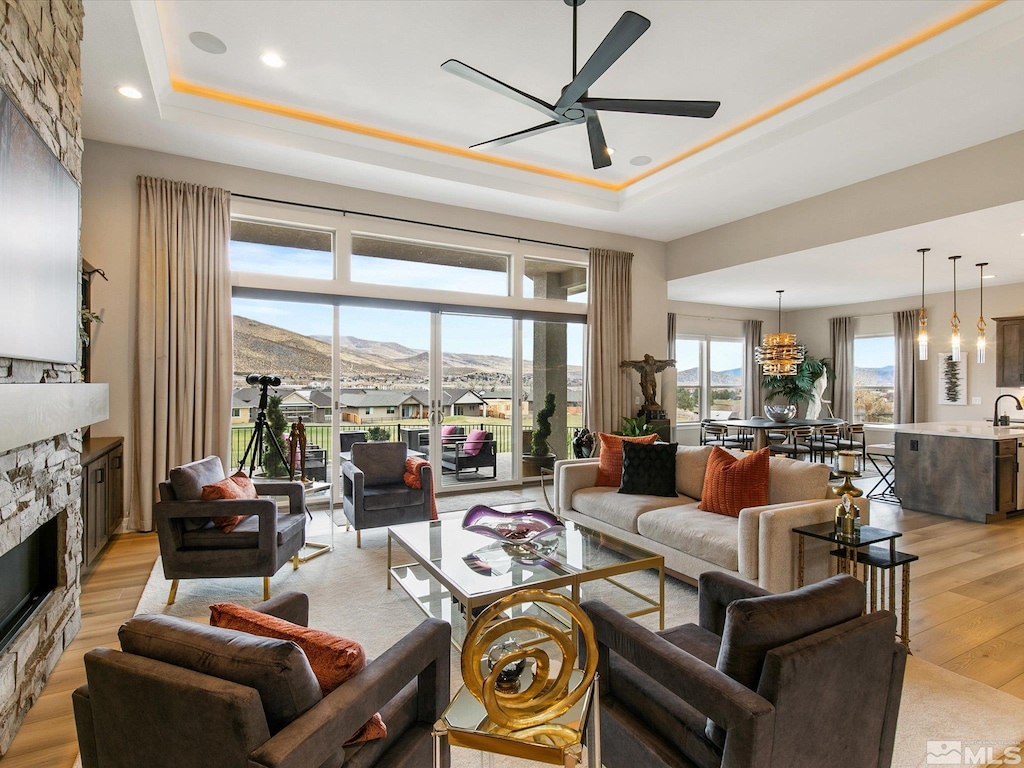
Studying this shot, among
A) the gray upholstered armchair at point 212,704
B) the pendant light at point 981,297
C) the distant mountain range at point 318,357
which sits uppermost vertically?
the pendant light at point 981,297

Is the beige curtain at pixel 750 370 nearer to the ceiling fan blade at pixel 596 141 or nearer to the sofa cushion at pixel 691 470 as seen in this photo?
the sofa cushion at pixel 691 470

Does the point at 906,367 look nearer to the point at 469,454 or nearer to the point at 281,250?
the point at 469,454

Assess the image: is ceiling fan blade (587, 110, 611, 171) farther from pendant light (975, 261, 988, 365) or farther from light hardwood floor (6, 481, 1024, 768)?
pendant light (975, 261, 988, 365)

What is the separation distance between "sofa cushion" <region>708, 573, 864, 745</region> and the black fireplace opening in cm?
244

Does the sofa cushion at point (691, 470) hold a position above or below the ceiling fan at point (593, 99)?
below

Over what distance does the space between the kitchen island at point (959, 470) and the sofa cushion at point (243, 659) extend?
242 inches

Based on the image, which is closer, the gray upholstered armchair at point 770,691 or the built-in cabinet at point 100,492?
the gray upholstered armchair at point 770,691

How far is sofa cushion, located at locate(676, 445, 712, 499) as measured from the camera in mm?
4027

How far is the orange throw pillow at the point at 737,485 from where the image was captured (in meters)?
3.46

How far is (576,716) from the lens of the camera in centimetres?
135

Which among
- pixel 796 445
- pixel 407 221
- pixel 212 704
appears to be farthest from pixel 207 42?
pixel 796 445

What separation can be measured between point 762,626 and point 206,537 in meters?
2.99

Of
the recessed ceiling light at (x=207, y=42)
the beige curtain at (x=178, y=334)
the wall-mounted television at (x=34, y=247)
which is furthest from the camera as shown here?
the beige curtain at (x=178, y=334)

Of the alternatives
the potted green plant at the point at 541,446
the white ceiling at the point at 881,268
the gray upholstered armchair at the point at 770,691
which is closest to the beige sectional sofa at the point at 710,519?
the gray upholstered armchair at the point at 770,691
